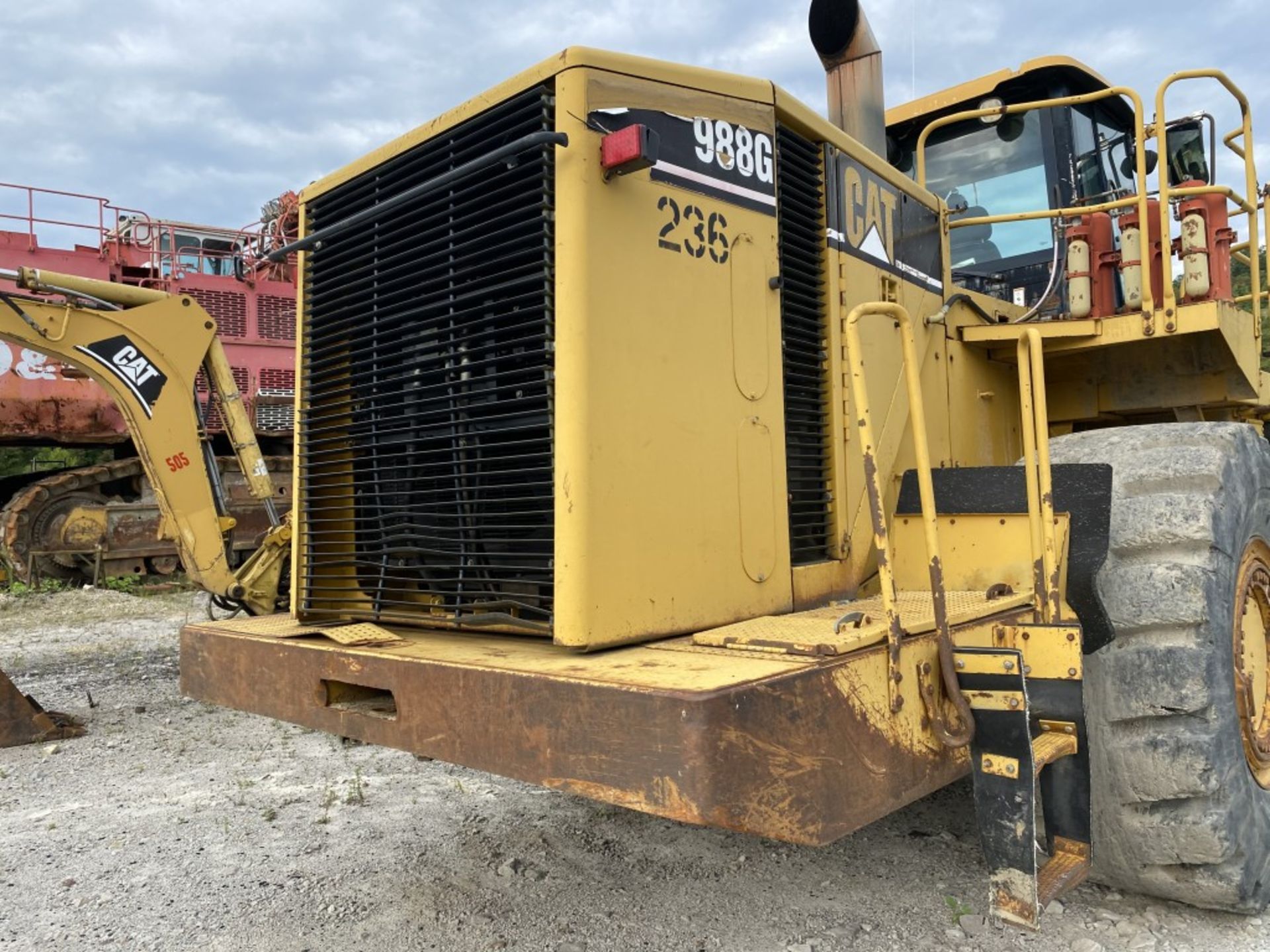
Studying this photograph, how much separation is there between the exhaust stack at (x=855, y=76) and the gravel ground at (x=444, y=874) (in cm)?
269

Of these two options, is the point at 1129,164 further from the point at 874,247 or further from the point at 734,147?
the point at 734,147

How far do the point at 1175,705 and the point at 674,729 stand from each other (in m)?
1.58

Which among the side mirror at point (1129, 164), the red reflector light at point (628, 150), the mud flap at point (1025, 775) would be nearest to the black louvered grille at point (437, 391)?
the red reflector light at point (628, 150)

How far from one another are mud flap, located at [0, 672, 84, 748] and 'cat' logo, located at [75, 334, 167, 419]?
1.63m

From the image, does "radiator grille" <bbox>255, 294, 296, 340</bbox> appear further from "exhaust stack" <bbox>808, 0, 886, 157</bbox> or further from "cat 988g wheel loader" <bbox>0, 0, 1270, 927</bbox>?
"cat 988g wheel loader" <bbox>0, 0, 1270, 927</bbox>

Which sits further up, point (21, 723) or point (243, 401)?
point (243, 401)

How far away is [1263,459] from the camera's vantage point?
122 inches

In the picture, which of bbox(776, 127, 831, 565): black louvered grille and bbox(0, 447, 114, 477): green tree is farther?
bbox(0, 447, 114, 477): green tree

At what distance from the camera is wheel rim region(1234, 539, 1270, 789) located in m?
2.80

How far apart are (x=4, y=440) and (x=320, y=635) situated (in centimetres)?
1023

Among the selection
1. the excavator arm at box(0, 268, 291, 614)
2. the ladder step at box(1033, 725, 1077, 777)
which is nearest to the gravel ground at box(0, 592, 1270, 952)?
the ladder step at box(1033, 725, 1077, 777)

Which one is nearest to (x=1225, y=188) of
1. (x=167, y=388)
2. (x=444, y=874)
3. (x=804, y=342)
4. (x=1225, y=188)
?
(x=1225, y=188)

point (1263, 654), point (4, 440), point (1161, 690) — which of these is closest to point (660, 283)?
point (1161, 690)

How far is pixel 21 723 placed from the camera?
517 cm
